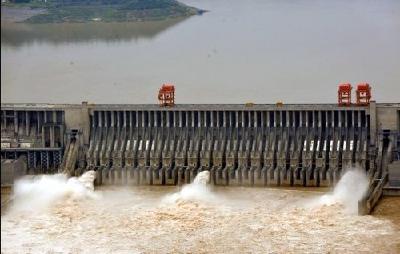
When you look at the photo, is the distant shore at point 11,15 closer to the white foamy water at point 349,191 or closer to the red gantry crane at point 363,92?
the white foamy water at point 349,191

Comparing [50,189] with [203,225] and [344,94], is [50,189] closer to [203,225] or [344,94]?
[203,225]

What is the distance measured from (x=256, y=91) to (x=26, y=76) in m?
15.2

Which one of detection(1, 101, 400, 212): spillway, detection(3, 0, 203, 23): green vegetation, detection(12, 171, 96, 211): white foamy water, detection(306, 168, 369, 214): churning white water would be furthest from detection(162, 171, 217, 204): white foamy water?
detection(3, 0, 203, 23): green vegetation

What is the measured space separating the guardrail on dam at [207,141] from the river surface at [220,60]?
2.84 m

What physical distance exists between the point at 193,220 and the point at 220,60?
3100cm

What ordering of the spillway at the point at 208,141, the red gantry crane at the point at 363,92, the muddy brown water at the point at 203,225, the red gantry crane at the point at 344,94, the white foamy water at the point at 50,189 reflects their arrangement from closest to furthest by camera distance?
1. the muddy brown water at the point at 203,225
2. the white foamy water at the point at 50,189
3. the spillway at the point at 208,141
4. the red gantry crane at the point at 363,92
5. the red gantry crane at the point at 344,94

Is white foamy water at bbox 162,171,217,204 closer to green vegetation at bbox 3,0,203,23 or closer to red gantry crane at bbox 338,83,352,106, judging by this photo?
red gantry crane at bbox 338,83,352,106

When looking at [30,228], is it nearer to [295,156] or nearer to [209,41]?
[295,156]

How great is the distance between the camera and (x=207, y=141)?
31.3 m

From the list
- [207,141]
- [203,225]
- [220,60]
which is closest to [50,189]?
[207,141]

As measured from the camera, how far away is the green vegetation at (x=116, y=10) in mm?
74000

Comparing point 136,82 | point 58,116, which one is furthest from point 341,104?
point 136,82

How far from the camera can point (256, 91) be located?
43125 millimetres

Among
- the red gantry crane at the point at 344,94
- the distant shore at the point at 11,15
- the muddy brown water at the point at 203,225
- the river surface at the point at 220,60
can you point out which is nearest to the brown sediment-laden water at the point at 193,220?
the muddy brown water at the point at 203,225
